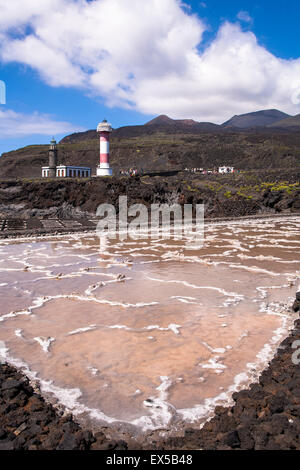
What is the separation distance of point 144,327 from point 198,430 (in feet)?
11.0

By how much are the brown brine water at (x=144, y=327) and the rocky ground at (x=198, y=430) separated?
371 mm

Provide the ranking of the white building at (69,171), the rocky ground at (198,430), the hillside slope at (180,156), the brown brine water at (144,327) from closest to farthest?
the rocky ground at (198,430) → the brown brine water at (144,327) → the white building at (69,171) → the hillside slope at (180,156)

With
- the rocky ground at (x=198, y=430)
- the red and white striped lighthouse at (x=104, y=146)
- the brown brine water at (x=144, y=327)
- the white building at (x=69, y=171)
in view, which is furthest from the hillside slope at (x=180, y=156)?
the rocky ground at (x=198, y=430)

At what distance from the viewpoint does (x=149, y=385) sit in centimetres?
528

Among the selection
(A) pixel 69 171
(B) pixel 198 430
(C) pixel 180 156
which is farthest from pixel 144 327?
(C) pixel 180 156

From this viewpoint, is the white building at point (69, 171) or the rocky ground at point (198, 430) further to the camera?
the white building at point (69, 171)

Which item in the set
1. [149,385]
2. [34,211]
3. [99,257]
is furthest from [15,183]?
[149,385]

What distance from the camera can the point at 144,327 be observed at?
7379 millimetres

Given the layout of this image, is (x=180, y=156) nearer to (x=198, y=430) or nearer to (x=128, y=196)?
(x=128, y=196)

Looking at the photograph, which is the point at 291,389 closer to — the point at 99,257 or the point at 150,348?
the point at 150,348

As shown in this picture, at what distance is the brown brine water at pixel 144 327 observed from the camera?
16.5 ft

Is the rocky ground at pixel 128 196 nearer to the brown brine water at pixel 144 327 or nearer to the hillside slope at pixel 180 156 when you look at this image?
the brown brine water at pixel 144 327

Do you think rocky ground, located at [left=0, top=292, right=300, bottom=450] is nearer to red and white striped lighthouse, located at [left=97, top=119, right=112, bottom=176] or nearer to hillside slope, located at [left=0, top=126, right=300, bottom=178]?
red and white striped lighthouse, located at [left=97, top=119, right=112, bottom=176]

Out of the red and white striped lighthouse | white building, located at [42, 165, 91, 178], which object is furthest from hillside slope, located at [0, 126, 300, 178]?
the red and white striped lighthouse
